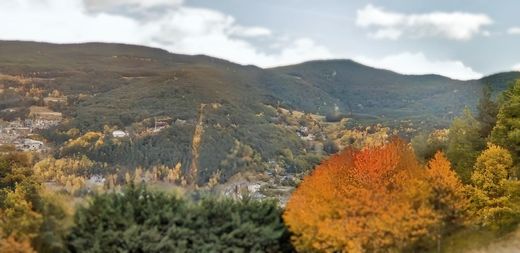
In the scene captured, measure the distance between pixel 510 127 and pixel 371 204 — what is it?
17909 mm

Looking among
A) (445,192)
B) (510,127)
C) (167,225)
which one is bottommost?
(167,225)

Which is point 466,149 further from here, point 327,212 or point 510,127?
point 327,212

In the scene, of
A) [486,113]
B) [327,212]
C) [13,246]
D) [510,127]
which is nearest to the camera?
[13,246]

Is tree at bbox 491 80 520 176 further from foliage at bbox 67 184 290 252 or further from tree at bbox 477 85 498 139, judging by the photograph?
foliage at bbox 67 184 290 252

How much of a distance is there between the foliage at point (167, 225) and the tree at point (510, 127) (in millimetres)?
25093

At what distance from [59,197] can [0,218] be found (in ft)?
15.8

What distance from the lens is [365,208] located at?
54125 millimetres

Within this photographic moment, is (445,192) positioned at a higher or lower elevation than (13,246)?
higher

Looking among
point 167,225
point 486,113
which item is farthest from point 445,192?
point 167,225

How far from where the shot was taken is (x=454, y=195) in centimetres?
5753

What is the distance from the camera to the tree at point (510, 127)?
2333 inches

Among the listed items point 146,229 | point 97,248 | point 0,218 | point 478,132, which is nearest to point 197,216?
point 146,229

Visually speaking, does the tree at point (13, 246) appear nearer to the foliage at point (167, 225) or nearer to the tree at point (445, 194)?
the foliage at point (167, 225)

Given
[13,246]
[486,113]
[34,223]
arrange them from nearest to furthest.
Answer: [13,246] → [34,223] → [486,113]
